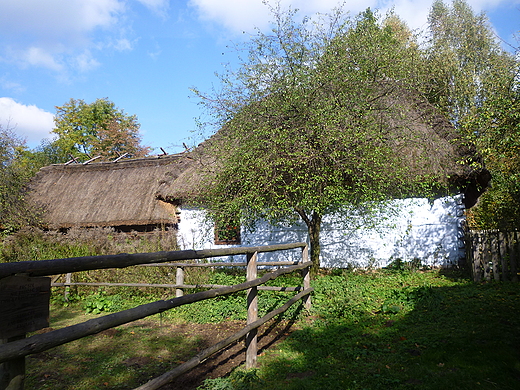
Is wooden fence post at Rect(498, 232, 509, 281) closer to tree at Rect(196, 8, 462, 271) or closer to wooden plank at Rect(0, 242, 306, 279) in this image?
tree at Rect(196, 8, 462, 271)

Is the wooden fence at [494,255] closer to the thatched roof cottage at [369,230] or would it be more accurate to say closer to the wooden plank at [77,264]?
the thatched roof cottage at [369,230]

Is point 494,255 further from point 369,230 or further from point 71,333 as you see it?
point 71,333

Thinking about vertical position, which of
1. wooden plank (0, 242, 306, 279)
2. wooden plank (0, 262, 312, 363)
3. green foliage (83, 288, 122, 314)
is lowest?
green foliage (83, 288, 122, 314)

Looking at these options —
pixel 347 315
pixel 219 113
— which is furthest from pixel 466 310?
pixel 219 113

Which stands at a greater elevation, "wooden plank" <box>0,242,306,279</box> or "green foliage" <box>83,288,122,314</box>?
"wooden plank" <box>0,242,306,279</box>

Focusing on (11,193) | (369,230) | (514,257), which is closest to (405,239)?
→ (369,230)

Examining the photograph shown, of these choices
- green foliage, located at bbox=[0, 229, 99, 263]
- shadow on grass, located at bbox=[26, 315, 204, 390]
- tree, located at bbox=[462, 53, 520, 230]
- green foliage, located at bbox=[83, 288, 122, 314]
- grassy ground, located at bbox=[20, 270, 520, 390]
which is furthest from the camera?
green foliage, located at bbox=[0, 229, 99, 263]

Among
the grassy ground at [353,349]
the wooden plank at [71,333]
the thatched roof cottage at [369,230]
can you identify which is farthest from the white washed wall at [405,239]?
the wooden plank at [71,333]

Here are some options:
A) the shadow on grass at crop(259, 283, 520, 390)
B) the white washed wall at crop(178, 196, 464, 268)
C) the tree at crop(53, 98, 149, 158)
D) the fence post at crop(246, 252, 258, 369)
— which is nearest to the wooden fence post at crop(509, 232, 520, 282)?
the shadow on grass at crop(259, 283, 520, 390)

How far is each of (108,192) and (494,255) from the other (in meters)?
15.1

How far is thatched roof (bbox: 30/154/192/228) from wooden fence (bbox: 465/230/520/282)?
9.92 m

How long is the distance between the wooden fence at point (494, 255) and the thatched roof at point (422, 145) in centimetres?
171

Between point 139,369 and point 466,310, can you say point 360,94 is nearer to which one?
point 466,310

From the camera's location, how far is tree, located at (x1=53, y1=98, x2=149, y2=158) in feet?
107
